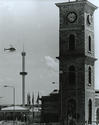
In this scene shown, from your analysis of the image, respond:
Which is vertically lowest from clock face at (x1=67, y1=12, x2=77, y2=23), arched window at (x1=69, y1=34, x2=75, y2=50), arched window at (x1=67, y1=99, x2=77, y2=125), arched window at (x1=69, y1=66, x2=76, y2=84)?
arched window at (x1=67, y1=99, x2=77, y2=125)

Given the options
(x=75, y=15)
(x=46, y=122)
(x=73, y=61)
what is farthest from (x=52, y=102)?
(x=75, y=15)

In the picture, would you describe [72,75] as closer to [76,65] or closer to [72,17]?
[76,65]

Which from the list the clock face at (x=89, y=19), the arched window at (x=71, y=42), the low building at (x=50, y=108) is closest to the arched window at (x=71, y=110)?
the low building at (x=50, y=108)

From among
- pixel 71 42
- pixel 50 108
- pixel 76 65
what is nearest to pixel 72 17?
pixel 71 42

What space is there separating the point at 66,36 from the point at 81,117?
39.6 ft

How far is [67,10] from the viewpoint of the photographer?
75562 millimetres

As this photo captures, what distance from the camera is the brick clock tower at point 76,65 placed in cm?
7350

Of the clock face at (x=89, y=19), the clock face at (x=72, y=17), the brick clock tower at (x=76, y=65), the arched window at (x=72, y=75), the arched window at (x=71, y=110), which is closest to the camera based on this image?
the arched window at (x=71, y=110)

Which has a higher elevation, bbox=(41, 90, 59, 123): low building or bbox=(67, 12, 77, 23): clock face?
bbox=(67, 12, 77, 23): clock face

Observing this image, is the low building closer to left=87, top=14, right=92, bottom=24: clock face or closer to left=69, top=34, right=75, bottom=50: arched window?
left=69, top=34, right=75, bottom=50: arched window

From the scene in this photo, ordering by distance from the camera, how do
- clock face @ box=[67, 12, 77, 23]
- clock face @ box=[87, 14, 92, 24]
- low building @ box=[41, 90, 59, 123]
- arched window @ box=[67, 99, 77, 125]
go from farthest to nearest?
low building @ box=[41, 90, 59, 123] → clock face @ box=[87, 14, 92, 24] → clock face @ box=[67, 12, 77, 23] → arched window @ box=[67, 99, 77, 125]

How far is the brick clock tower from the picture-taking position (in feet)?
241

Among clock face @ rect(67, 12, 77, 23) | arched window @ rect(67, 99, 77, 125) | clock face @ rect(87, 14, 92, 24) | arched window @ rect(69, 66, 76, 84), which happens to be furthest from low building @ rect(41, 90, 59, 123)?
clock face @ rect(87, 14, 92, 24)

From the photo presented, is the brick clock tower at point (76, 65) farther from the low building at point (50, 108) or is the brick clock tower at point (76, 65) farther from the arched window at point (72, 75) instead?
the low building at point (50, 108)
